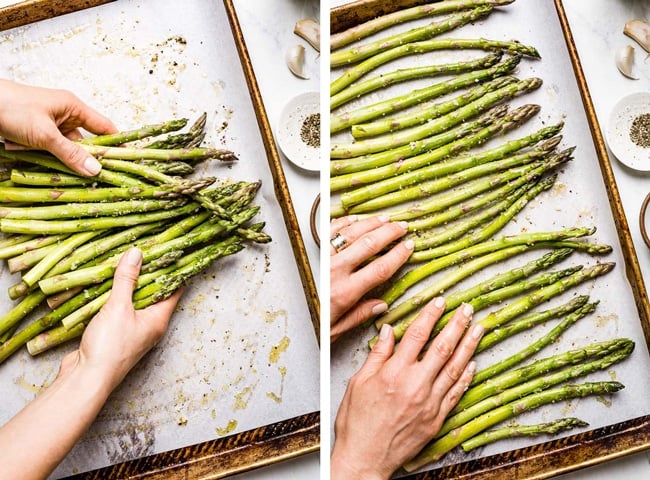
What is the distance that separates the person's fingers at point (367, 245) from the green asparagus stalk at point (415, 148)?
197mm

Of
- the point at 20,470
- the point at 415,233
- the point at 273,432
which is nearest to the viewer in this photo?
the point at 20,470

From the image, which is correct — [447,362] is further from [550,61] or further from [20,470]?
[20,470]

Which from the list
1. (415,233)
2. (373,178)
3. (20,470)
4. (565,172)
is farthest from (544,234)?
(20,470)

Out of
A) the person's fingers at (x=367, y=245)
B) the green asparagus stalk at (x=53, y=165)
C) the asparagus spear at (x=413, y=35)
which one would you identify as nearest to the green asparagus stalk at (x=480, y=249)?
the person's fingers at (x=367, y=245)

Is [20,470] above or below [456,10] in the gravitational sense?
below

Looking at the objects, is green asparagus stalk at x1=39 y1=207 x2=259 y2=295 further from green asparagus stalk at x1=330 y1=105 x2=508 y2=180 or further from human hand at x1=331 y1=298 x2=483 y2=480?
human hand at x1=331 y1=298 x2=483 y2=480

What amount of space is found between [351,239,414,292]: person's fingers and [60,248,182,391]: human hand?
0.58 m

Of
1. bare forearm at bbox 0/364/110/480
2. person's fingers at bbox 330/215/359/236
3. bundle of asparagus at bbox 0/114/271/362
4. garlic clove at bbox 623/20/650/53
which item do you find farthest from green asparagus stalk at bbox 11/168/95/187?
garlic clove at bbox 623/20/650/53

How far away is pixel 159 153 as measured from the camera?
1.83 m

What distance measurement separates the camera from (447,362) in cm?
161

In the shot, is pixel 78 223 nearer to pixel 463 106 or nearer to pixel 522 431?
pixel 463 106

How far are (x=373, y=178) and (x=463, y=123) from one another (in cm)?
31

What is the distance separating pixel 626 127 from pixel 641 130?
0.13ft

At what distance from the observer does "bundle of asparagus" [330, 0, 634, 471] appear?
1685mm
